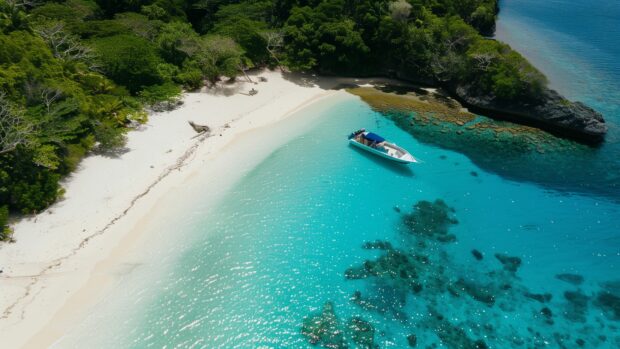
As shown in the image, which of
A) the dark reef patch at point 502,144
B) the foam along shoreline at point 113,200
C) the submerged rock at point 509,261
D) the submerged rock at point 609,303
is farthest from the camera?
the dark reef patch at point 502,144

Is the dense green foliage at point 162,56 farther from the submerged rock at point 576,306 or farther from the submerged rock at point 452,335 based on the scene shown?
the submerged rock at point 452,335

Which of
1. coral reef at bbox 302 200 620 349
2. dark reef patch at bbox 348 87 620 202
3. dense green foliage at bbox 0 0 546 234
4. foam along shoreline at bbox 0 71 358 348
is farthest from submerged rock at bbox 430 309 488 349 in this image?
dense green foliage at bbox 0 0 546 234

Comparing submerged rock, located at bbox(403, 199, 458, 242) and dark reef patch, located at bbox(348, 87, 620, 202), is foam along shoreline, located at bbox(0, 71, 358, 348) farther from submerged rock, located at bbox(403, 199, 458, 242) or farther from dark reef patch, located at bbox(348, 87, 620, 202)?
submerged rock, located at bbox(403, 199, 458, 242)

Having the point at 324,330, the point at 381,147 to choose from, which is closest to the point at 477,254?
the point at 381,147

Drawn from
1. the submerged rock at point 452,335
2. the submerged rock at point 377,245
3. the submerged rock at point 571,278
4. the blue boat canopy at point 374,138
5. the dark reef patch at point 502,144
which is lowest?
the submerged rock at point 452,335

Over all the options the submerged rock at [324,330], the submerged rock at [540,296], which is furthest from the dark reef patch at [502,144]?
the submerged rock at [324,330]

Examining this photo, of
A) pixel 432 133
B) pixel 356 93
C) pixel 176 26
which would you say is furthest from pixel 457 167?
pixel 176 26

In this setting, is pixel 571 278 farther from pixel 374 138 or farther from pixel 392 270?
pixel 374 138

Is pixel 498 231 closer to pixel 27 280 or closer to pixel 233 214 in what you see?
pixel 233 214
